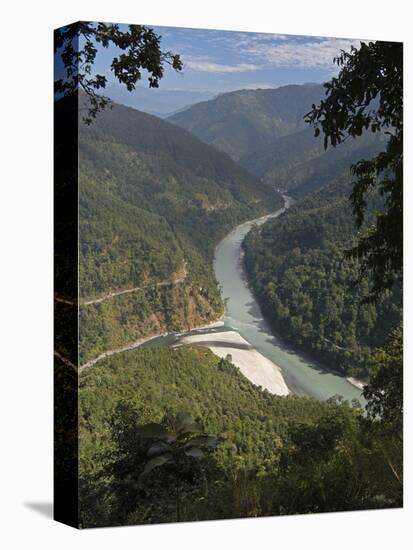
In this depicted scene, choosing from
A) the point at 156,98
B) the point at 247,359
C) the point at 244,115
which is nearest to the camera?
the point at 156,98

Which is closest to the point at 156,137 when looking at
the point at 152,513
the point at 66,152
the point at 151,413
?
→ the point at 66,152

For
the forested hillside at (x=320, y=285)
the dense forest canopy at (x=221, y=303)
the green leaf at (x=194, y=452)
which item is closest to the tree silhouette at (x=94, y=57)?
the dense forest canopy at (x=221, y=303)

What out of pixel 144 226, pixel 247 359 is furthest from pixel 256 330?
pixel 144 226

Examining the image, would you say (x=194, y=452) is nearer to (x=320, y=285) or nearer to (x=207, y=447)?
(x=207, y=447)

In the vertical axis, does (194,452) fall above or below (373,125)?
below

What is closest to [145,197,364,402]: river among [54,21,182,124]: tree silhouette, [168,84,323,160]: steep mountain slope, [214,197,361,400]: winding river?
[214,197,361,400]: winding river

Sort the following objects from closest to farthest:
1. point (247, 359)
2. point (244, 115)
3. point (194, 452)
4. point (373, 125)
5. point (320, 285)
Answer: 1. point (194, 452)
2. point (247, 359)
3. point (320, 285)
4. point (373, 125)
5. point (244, 115)

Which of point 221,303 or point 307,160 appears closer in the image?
point 221,303
